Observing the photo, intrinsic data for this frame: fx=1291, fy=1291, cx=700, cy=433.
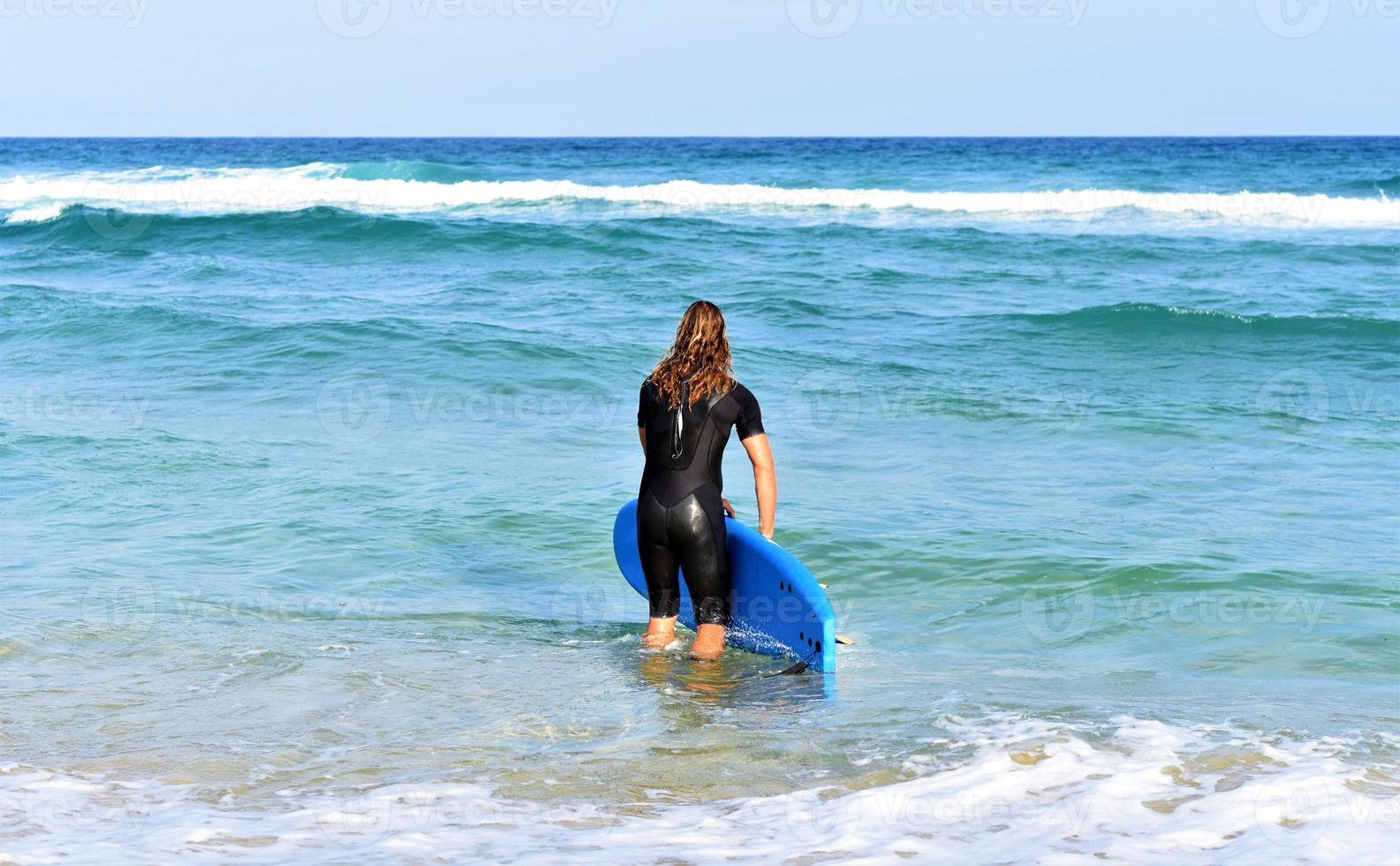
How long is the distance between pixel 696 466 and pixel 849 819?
174cm

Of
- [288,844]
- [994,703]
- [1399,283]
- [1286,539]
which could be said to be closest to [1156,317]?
[1399,283]

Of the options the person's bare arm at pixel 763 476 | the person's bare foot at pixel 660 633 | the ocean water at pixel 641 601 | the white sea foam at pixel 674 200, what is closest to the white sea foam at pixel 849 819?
the ocean water at pixel 641 601

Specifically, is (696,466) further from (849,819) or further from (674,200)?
(674,200)

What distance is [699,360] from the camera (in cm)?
496

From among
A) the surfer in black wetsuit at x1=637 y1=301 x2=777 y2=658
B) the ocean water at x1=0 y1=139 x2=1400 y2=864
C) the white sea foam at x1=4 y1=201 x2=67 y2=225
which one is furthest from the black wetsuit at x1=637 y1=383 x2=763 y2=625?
the white sea foam at x1=4 y1=201 x2=67 y2=225

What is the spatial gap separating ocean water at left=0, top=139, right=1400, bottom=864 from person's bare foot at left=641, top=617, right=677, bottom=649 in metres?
0.12

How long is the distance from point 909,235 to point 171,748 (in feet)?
66.1

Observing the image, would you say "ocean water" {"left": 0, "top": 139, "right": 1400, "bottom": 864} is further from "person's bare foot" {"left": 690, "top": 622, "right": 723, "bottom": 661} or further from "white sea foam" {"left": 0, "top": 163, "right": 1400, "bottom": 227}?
"white sea foam" {"left": 0, "top": 163, "right": 1400, "bottom": 227}

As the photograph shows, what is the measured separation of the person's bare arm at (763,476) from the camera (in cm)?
501

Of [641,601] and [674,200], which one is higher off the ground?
[674,200]

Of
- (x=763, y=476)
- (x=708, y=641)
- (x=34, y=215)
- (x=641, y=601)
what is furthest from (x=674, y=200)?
(x=763, y=476)

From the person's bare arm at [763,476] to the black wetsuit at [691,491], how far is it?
0.05 metres

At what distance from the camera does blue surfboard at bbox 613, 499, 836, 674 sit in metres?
5.09

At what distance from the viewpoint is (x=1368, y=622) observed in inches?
233
